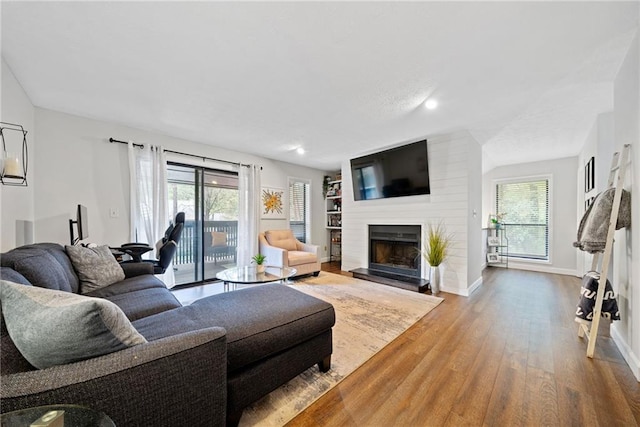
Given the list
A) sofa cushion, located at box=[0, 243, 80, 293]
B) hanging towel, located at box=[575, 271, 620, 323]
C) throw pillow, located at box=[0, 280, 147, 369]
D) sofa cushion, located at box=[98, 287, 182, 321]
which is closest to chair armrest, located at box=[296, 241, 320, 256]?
sofa cushion, located at box=[98, 287, 182, 321]

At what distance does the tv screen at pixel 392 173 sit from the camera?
3.68 m

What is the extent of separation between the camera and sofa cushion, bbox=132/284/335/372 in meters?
1.20

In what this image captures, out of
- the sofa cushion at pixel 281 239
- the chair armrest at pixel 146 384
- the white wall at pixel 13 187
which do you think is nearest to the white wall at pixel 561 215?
the sofa cushion at pixel 281 239

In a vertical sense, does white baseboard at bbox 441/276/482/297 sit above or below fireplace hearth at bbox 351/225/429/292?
below

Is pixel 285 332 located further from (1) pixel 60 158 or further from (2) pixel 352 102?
(1) pixel 60 158

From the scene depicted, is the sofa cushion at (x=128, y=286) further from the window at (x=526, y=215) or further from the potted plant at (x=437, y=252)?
the window at (x=526, y=215)

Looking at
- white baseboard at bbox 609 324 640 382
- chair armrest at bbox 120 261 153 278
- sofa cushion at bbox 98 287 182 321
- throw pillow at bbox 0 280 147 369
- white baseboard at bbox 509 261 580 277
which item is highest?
throw pillow at bbox 0 280 147 369

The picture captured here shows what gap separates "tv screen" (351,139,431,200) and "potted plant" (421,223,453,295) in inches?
25.2

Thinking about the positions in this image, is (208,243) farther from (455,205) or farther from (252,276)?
(455,205)

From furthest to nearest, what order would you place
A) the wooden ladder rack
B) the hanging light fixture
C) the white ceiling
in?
1. the wooden ladder rack
2. the hanging light fixture
3. the white ceiling

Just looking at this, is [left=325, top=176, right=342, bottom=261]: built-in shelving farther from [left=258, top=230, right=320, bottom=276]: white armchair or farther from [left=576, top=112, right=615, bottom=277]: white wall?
[left=576, top=112, right=615, bottom=277]: white wall

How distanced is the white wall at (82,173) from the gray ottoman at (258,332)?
2449 millimetres

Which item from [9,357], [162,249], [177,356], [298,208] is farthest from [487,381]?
[298,208]

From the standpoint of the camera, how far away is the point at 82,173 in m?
2.90
